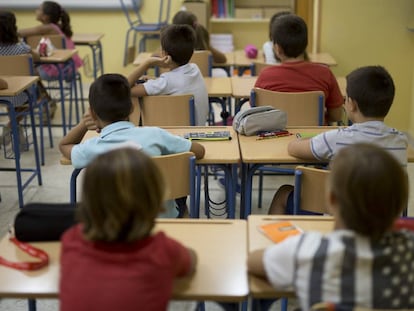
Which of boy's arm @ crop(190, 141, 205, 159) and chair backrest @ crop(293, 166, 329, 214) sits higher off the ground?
boy's arm @ crop(190, 141, 205, 159)

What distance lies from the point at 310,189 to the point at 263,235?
20.0 inches

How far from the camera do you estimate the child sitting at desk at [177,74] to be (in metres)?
3.46

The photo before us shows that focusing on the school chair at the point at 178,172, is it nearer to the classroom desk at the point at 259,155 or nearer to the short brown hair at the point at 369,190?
the classroom desk at the point at 259,155

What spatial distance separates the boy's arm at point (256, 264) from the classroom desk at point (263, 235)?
0.06 ft

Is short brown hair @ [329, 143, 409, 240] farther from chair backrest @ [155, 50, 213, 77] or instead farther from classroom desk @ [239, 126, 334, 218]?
chair backrest @ [155, 50, 213, 77]

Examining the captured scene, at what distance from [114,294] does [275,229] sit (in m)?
0.62

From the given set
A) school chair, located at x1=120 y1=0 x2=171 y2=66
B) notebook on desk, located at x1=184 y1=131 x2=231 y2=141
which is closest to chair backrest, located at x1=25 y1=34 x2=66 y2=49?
school chair, located at x1=120 y1=0 x2=171 y2=66

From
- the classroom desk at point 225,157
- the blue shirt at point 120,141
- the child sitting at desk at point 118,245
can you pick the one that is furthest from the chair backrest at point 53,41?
the child sitting at desk at point 118,245

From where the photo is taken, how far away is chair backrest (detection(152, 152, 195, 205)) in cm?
226

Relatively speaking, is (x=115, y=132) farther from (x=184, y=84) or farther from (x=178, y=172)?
(x=184, y=84)

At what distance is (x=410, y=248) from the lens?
1430 mm

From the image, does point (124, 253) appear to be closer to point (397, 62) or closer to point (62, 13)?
point (397, 62)

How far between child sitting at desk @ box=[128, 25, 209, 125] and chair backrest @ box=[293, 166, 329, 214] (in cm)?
132

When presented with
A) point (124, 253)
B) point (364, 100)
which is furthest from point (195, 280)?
point (364, 100)
